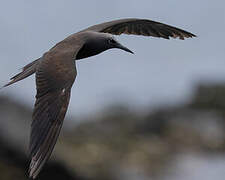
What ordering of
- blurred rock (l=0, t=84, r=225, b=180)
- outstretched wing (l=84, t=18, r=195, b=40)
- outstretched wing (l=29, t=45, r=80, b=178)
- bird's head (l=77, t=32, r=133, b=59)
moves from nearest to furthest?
1. outstretched wing (l=29, t=45, r=80, b=178)
2. bird's head (l=77, t=32, r=133, b=59)
3. outstretched wing (l=84, t=18, r=195, b=40)
4. blurred rock (l=0, t=84, r=225, b=180)

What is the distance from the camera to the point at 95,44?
1067 cm

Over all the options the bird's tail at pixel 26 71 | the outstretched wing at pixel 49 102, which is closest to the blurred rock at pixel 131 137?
the bird's tail at pixel 26 71

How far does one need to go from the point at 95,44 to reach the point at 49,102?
1403 mm

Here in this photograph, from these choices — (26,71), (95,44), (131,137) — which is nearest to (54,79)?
(26,71)

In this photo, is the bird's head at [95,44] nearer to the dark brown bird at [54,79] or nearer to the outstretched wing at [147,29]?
the dark brown bird at [54,79]

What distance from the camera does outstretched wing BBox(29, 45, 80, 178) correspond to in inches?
357

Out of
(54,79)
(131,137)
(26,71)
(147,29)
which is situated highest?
(54,79)

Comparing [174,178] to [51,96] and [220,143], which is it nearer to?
[220,143]

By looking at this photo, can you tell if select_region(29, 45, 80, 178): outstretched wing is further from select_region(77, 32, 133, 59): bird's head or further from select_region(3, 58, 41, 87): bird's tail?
select_region(77, 32, 133, 59): bird's head

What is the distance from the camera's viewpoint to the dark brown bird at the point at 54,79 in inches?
359

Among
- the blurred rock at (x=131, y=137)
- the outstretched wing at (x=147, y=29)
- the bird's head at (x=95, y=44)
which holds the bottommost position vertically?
the blurred rock at (x=131, y=137)

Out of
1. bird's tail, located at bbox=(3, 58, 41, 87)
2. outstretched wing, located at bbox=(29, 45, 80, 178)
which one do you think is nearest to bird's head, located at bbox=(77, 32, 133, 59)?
bird's tail, located at bbox=(3, 58, 41, 87)

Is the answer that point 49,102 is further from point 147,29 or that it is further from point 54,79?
point 147,29

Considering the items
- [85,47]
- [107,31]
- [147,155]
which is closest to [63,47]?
[85,47]
